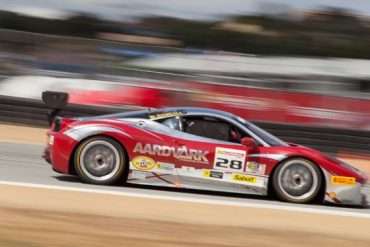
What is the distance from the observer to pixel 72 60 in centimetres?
1678

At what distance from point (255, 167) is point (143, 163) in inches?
51.1

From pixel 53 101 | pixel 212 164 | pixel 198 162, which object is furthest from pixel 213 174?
pixel 53 101

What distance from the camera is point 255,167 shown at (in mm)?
7406

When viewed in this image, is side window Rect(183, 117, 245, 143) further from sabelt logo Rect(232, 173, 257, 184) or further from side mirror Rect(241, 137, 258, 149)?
sabelt logo Rect(232, 173, 257, 184)

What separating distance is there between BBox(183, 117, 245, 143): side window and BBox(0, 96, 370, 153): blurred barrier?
6.11m

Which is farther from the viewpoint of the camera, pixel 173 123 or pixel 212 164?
pixel 173 123

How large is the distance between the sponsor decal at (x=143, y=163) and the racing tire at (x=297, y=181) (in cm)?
143

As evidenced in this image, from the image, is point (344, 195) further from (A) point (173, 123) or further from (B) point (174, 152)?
(A) point (173, 123)

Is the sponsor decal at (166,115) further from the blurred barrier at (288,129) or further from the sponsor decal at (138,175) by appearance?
the blurred barrier at (288,129)

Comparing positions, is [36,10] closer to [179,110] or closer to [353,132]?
[353,132]

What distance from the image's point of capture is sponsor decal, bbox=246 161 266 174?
7.40 m

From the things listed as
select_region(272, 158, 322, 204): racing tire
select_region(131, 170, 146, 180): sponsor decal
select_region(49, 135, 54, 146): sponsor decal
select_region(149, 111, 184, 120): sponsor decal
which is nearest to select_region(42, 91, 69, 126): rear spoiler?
select_region(49, 135, 54, 146): sponsor decal

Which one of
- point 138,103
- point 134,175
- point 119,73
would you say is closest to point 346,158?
point 138,103

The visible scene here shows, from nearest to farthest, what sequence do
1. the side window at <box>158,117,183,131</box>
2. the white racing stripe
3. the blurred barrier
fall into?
1. the white racing stripe
2. the side window at <box>158,117,183,131</box>
3. the blurred barrier
